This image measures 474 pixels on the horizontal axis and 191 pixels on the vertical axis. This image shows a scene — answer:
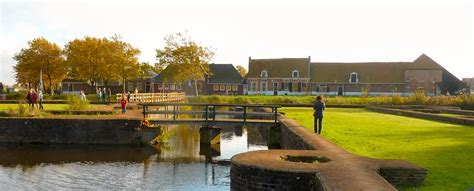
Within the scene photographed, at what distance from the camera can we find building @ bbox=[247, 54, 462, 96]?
7019 centimetres

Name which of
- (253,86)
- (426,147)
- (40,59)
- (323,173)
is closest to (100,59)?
(40,59)

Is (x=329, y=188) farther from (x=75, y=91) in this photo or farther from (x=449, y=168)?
(x=75, y=91)

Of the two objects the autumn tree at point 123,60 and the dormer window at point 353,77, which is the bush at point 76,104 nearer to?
the autumn tree at point 123,60

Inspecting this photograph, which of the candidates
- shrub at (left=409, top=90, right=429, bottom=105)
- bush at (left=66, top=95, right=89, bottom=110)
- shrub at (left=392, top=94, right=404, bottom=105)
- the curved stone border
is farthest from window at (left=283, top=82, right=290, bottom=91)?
the curved stone border

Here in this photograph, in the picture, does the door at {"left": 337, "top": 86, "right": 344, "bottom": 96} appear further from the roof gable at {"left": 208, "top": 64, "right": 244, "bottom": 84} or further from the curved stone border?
the curved stone border

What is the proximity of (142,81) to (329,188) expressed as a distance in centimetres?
7384

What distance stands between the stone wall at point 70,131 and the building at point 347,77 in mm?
52048

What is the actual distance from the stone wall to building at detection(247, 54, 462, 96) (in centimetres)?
5205

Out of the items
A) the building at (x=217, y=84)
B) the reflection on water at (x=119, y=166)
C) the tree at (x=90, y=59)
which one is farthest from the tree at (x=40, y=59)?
the reflection on water at (x=119, y=166)

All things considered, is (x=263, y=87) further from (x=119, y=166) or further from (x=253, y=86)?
(x=119, y=166)

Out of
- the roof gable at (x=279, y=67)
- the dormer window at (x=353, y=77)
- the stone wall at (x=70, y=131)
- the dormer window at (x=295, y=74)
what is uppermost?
the roof gable at (x=279, y=67)

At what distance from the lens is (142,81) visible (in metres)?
78.8

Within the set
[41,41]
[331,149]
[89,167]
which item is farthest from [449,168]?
[41,41]

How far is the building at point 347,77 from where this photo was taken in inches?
2763
